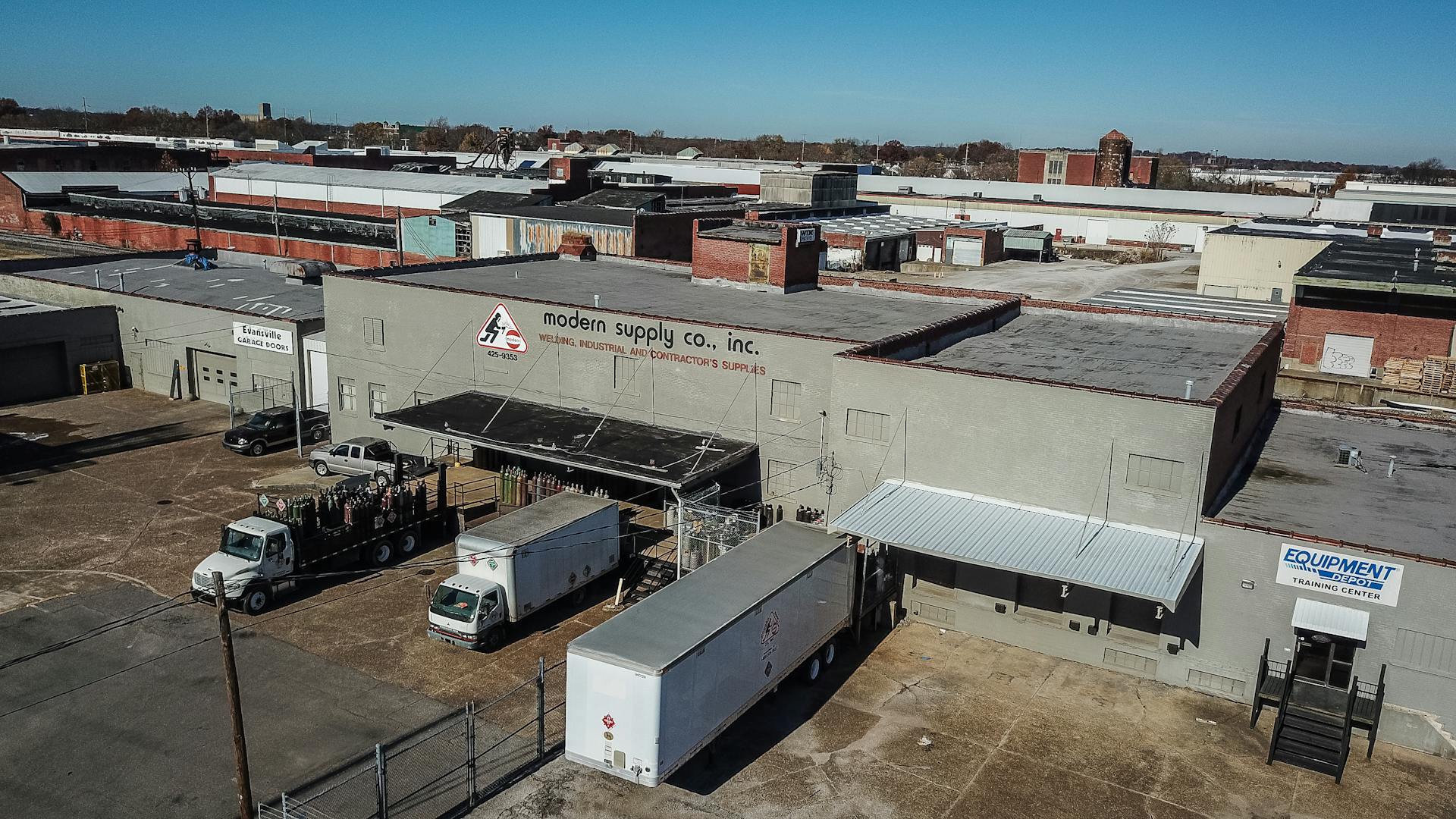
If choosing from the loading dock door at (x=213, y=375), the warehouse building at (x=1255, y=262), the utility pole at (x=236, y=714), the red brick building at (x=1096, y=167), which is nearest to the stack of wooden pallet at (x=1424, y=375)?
the warehouse building at (x=1255, y=262)

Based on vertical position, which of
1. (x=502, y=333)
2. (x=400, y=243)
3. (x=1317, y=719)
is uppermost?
(x=400, y=243)

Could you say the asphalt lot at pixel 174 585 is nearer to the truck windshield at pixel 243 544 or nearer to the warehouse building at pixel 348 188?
the truck windshield at pixel 243 544

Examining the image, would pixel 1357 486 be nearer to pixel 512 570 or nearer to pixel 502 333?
pixel 512 570

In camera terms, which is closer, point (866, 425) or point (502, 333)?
point (866, 425)

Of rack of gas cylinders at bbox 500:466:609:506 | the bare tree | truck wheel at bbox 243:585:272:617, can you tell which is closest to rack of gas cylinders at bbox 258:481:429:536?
truck wheel at bbox 243:585:272:617

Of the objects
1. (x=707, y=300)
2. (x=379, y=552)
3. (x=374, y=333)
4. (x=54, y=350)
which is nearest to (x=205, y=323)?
(x=54, y=350)
